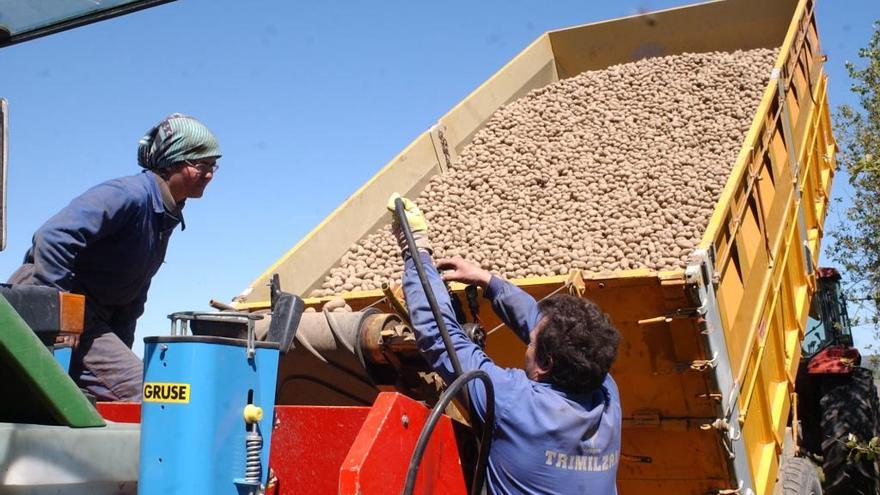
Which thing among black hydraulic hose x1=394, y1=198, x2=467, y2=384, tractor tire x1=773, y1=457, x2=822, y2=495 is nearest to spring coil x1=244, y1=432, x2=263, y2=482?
black hydraulic hose x1=394, y1=198, x2=467, y2=384

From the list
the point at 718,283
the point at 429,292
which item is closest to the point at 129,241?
the point at 429,292

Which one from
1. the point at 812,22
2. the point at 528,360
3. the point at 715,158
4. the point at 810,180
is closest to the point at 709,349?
the point at 528,360

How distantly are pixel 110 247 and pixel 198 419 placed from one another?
1053 mm

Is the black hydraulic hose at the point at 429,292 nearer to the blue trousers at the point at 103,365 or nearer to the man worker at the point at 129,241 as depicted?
the man worker at the point at 129,241

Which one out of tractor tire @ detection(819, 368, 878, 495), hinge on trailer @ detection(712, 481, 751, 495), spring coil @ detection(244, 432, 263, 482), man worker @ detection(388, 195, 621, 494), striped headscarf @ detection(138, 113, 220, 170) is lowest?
spring coil @ detection(244, 432, 263, 482)

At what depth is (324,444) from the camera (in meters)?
2.12

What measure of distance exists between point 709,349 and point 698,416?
272 millimetres

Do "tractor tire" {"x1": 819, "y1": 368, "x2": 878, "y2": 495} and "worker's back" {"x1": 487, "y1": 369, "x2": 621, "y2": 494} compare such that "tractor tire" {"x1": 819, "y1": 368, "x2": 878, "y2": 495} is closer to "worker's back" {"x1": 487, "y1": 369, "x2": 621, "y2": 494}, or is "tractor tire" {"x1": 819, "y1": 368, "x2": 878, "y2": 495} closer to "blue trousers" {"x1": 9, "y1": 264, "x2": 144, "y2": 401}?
"worker's back" {"x1": 487, "y1": 369, "x2": 621, "y2": 494}

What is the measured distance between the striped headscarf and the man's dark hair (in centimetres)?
111

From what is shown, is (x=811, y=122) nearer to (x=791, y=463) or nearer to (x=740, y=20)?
(x=740, y=20)

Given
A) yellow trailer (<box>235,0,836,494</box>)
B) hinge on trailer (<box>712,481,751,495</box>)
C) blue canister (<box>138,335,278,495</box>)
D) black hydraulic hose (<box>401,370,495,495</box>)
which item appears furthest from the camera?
hinge on trailer (<box>712,481,751,495</box>)

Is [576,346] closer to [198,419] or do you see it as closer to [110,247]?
[198,419]

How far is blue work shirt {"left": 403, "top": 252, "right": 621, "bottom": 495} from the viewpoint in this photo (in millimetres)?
2277

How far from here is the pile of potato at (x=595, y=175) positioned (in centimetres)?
377
